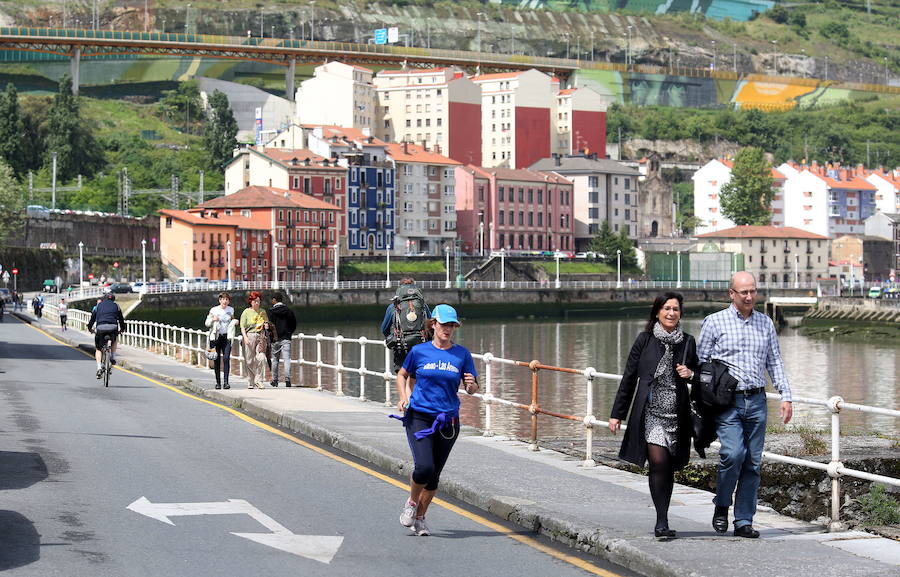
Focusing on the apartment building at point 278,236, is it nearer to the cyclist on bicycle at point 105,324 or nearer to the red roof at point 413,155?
the red roof at point 413,155

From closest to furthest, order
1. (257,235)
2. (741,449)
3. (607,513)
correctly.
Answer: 1. (741,449)
2. (607,513)
3. (257,235)

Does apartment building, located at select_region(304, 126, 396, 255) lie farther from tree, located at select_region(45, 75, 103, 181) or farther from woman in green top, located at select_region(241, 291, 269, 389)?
woman in green top, located at select_region(241, 291, 269, 389)

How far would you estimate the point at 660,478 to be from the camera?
39.4 ft

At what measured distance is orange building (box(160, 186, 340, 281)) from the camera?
140 meters

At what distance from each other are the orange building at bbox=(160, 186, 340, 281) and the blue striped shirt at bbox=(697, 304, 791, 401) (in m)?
127

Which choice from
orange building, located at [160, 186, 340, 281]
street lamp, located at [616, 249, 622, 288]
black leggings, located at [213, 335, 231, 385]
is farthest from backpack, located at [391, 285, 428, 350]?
street lamp, located at [616, 249, 622, 288]

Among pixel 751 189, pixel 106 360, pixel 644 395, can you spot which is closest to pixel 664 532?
pixel 644 395

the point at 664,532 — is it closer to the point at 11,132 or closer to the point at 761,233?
the point at 761,233

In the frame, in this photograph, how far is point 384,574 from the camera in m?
11.3

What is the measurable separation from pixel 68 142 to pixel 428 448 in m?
166

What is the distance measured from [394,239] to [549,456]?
148 meters

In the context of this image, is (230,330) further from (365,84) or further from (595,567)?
(365,84)

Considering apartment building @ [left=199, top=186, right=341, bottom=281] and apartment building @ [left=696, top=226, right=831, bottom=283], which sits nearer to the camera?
apartment building @ [left=199, top=186, right=341, bottom=281]

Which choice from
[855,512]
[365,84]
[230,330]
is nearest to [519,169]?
[365,84]
